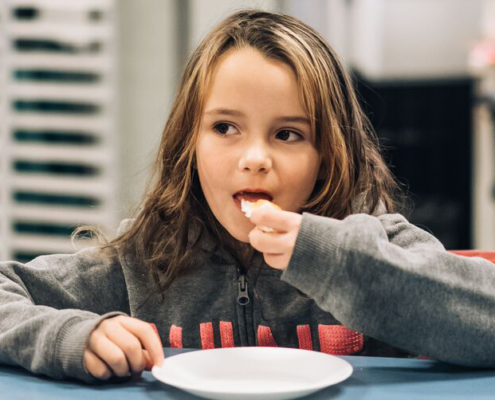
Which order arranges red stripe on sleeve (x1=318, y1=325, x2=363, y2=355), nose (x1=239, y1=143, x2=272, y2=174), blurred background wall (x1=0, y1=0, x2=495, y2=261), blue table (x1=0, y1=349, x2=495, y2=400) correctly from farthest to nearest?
blurred background wall (x1=0, y1=0, x2=495, y2=261), red stripe on sleeve (x1=318, y1=325, x2=363, y2=355), nose (x1=239, y1=143, x2=272, y2=174), blue table (x1=0, y1=349, x2=495, y2=400)

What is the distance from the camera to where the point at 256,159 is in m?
0.94

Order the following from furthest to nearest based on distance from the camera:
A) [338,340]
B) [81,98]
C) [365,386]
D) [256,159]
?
[81,98] < [338,340] < [256,159] < [365,386]

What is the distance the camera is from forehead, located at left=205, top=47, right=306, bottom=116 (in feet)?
3.19

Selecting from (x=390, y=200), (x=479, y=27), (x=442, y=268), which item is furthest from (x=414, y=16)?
(x=442, y=268)

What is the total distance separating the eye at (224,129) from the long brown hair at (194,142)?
2.1 inches

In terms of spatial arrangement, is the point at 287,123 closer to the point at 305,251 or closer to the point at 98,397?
the point at 305,251

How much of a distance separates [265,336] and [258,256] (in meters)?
0.13

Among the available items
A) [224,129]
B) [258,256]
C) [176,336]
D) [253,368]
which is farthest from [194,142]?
[253,368]

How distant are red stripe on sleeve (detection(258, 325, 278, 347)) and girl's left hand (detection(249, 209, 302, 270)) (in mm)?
298

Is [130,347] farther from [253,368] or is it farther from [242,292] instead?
[242,292]

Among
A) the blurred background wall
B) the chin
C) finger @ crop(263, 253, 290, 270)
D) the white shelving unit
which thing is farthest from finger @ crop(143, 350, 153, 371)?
the white shelving unit

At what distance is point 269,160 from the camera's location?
3.14 ft

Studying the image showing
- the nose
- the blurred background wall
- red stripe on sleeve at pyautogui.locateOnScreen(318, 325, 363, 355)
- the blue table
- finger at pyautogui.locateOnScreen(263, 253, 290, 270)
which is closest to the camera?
the blue table

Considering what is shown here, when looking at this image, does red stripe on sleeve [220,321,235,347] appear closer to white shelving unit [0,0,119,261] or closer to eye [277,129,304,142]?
eye [277,129,304,142]
